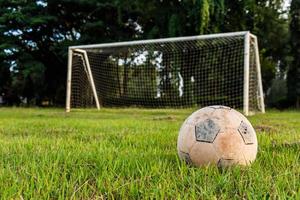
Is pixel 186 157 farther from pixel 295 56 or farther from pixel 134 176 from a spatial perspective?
pixel 295 56

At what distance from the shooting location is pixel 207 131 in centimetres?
196

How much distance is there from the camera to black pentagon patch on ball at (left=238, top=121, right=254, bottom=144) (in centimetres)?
197

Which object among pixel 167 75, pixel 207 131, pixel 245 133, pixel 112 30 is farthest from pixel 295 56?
pixel 207 131

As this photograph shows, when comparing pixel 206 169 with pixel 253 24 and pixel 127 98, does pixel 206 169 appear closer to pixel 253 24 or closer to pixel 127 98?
pixel 127 98

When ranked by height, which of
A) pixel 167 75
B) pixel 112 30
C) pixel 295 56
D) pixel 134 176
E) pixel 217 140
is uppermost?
pixel 112 30

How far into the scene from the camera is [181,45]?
12.2 meters

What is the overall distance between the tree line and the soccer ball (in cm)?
1040

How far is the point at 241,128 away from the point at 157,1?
12.4 metres

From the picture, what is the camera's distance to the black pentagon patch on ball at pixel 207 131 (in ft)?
6.33

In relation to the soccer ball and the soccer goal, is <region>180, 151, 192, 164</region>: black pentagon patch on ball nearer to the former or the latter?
the soccer ball

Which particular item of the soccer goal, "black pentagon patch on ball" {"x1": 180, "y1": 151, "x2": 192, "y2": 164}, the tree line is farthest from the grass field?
the tree line

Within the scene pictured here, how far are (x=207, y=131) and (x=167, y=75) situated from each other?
10.4 metres

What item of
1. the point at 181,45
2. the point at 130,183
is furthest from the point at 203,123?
the point at 181,45

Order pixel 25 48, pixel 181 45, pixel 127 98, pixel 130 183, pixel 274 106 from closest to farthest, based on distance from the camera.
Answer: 1. pixel 130 183
2. pixel 181 45
3. pixel 127 98
4. pixel 274 106
5. pixel 25 48
